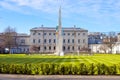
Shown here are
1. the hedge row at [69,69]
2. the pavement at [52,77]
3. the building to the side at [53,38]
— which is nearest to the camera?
the pavement at [52,77]

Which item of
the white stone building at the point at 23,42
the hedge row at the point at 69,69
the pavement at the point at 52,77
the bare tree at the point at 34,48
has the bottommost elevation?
the pavement at the point at 52,77

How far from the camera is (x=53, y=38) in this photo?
133125 mm

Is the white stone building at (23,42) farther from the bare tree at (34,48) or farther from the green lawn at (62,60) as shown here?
the green lawn at (62,60)

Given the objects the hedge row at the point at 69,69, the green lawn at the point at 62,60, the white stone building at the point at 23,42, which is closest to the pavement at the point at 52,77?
the hedge row at the point at 69,69

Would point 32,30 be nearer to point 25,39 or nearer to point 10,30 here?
point 25,39

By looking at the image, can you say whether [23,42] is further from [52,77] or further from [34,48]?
[52,77]

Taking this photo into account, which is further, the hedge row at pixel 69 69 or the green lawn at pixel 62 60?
the green lawn at pixel 62 60

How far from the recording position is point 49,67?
21.7m

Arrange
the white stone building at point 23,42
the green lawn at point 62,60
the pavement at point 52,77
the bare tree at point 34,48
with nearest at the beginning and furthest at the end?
the pavement at point 52,77 < the green lawn at point 62,60 < the bare tree at point 34,48 < the white stone building at point 23,42

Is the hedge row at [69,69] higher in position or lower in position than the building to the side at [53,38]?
lower

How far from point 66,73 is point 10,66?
466 centimetres

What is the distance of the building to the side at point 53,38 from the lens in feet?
434

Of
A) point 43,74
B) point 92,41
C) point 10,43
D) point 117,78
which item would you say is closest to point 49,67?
point 43,74

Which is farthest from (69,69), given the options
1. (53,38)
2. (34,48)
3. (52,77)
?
(53,38)
